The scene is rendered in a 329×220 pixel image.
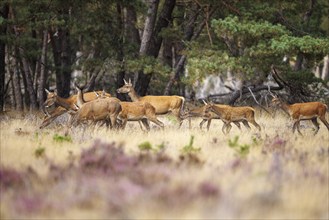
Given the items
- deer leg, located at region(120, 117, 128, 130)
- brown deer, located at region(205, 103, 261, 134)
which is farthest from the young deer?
deer leg, located at region(120, 117, 128, 130)

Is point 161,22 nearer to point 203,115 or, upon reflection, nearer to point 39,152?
point 203,115

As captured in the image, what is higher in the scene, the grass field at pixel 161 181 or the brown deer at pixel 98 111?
the grass field at pixel 161 181

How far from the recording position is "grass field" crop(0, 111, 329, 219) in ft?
24.4

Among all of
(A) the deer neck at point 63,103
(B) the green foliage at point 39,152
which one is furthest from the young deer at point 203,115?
(B) the green foliage at point 39,152

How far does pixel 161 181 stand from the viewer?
8266mm

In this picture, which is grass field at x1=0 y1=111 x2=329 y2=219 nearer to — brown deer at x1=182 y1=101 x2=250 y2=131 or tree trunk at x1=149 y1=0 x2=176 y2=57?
brown deer at x1=182 y1=101 x2=250 y2=131

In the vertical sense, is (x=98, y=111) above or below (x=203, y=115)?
above

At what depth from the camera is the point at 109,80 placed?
32.9 meters

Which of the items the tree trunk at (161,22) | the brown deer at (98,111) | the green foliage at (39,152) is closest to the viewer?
the green foliage at (39,152)

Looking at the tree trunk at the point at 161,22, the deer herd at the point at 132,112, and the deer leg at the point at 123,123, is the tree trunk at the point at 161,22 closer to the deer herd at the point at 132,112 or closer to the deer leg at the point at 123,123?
the deer herd at the point at 132,112

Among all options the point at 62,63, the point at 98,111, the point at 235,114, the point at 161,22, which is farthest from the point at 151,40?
the point at 98,111

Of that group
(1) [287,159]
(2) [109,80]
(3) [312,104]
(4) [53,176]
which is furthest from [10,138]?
(2) [109,80]

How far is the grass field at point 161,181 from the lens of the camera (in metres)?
7.43

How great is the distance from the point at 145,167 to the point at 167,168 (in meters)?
0.35
